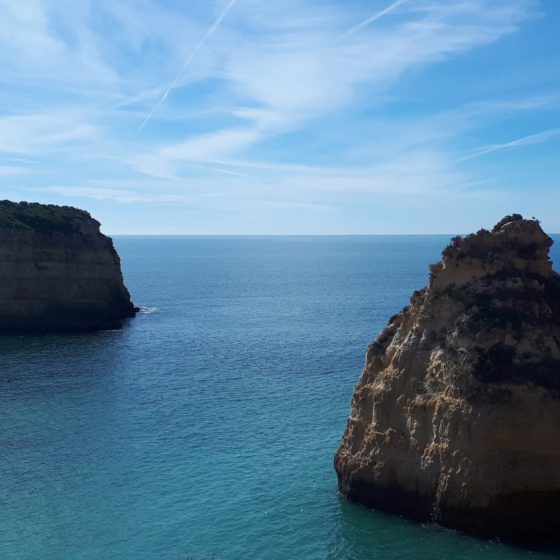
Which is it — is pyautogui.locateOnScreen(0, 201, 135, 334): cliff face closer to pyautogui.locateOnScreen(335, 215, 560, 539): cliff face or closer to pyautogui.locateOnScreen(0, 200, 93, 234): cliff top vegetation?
pyautogui.locateOnScreen(0, 200, 93, 234): cliff top vegetation

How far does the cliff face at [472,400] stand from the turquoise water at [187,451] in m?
1.36

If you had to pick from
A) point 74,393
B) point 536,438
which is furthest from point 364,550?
point 74,393

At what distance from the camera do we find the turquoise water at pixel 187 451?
98.6 ft

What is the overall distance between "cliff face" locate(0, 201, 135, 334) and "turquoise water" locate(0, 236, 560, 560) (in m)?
7.05

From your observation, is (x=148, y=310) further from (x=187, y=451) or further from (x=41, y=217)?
(x=187, y=451)

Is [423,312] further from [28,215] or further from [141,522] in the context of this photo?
[28,215]

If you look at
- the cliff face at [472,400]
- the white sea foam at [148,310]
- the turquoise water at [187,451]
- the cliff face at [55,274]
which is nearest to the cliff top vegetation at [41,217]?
the cliff face at [55,274]

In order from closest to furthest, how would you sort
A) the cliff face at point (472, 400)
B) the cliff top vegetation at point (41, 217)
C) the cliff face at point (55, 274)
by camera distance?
1. the cliff face at point (472, 400)
2. the cliff face at point (55, 274)
3. the cliff top vegetation at point (41, 217)

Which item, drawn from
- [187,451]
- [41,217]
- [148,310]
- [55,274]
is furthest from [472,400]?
[148,310]

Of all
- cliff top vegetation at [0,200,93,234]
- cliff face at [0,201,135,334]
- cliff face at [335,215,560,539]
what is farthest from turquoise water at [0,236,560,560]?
cliff top vegetation at [0,200,93,234]

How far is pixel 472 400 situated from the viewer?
29594 mm

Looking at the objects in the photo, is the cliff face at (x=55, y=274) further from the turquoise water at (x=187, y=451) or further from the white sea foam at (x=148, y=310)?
the white sea foam at (x=148, y=310)

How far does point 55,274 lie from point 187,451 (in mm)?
54788

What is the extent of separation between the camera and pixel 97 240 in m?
96.0
